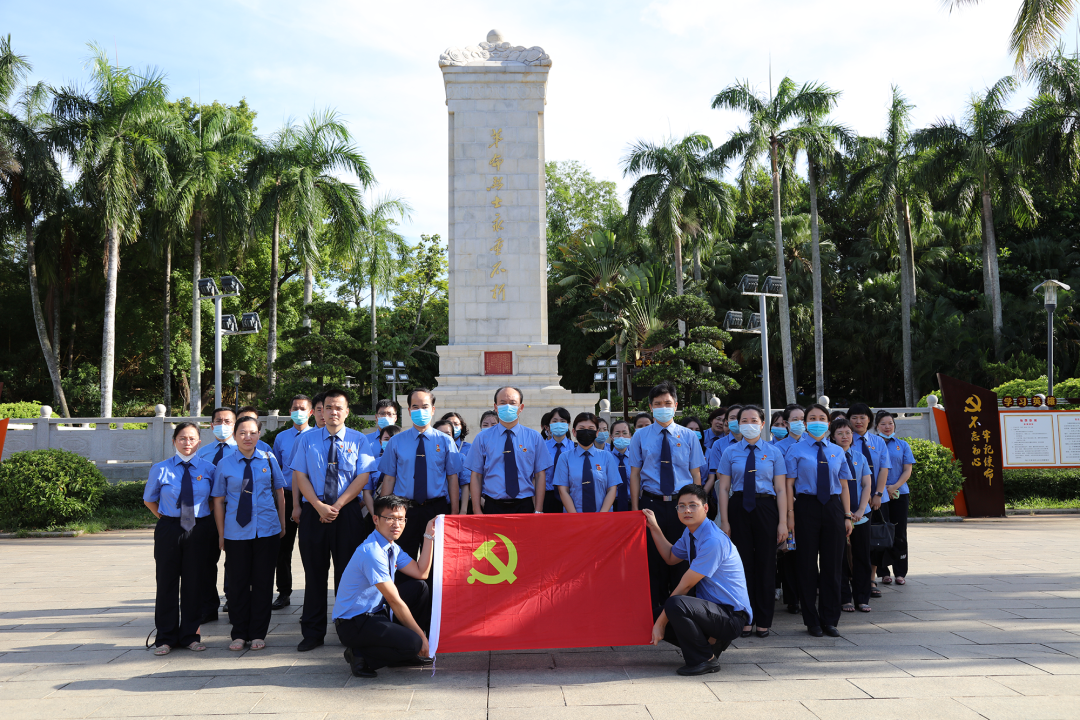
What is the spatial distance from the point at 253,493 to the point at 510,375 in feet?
33.7

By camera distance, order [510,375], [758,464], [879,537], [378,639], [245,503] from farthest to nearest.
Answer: [510,375], [879,537], [758,464], [245,503], [378,639]

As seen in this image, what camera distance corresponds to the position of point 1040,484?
44.5 ft

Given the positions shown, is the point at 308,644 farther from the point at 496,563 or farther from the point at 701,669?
the point at 701,669

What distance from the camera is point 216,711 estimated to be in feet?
13.2

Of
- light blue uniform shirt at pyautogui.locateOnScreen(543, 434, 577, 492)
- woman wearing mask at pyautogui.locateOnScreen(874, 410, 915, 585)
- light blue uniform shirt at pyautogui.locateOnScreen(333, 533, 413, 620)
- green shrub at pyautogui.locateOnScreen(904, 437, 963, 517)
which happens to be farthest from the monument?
light blue uniform shirt at pyautogui.locateOnScreen(333, 533, 413, 620)

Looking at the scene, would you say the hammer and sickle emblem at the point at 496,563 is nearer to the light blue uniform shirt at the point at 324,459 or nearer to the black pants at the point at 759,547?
the light blue uniform shirt at the point at 324,459

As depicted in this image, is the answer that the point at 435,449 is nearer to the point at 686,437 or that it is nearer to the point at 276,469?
the point at 276,469

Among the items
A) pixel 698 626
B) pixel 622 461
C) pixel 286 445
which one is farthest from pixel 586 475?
pixel 286 445

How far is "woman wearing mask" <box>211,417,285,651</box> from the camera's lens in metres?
5.30

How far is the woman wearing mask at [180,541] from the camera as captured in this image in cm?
519

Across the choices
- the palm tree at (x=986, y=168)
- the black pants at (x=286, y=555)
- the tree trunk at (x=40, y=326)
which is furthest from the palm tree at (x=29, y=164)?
the palm tree at (x=986, y=168)

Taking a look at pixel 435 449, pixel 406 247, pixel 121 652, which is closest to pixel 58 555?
pixel 121 652

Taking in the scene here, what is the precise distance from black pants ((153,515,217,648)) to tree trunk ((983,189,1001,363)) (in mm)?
24929

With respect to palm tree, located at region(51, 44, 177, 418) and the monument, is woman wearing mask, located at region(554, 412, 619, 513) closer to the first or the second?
the monument
